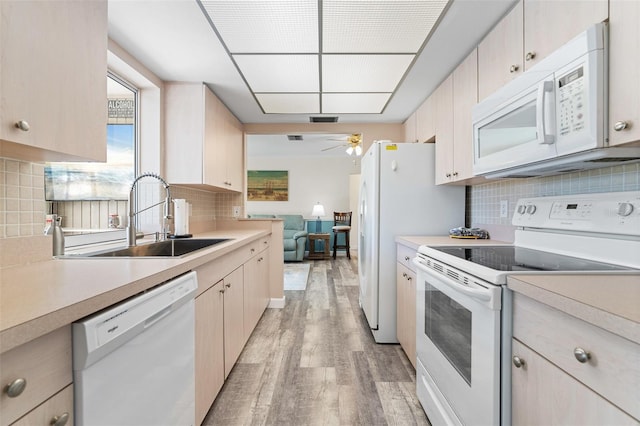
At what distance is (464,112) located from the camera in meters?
2.01

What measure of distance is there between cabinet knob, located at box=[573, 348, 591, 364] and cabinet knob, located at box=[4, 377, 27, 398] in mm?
1127

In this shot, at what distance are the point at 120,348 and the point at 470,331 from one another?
1.13 metres

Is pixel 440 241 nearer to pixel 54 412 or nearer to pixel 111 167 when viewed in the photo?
pixel 54 412

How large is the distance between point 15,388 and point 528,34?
2031 millimetres

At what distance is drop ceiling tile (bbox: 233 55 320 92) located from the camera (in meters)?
2.06

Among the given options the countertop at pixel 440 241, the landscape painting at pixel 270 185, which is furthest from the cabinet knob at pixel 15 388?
the landscape painting at pixel 270 185

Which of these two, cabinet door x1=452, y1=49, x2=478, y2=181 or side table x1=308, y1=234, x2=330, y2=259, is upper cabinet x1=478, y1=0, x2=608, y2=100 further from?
side table x1=308, y1=234, x2=330, y2=259

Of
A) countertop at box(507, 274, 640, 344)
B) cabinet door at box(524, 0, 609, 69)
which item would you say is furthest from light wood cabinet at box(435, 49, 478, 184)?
countertop at box(507, 274, 640, 344)

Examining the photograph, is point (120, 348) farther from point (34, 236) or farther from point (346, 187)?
point (346, 187)

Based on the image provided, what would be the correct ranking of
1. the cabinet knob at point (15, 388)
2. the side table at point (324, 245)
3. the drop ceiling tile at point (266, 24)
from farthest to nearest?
the side table at point (324, 245) → the drop ceiling tile at point (266, 24) → the cabinet knob at point (15, 388)

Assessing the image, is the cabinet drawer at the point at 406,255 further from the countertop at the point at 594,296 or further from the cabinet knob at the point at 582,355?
the cabinet knob at the point at 582,355

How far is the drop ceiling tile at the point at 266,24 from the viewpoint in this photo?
1.53 metres

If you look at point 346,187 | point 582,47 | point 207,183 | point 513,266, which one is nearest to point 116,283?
point 513,266

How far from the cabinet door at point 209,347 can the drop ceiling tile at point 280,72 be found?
1480 mm
